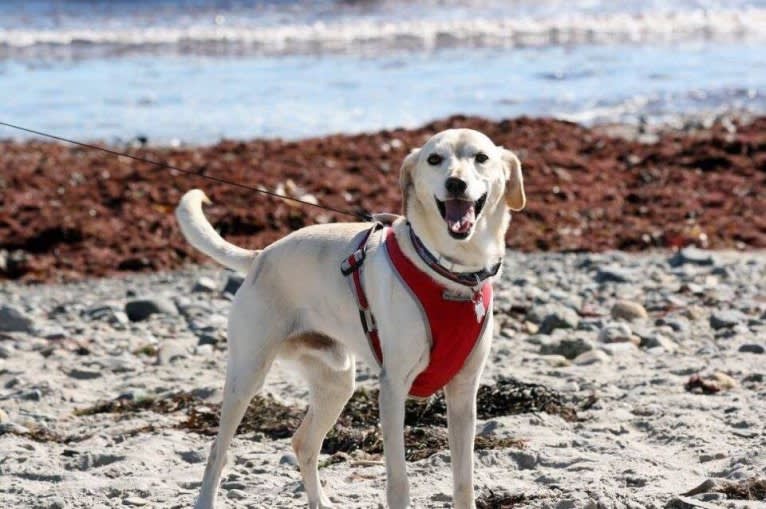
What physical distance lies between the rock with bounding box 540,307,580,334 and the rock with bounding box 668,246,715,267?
187 cm

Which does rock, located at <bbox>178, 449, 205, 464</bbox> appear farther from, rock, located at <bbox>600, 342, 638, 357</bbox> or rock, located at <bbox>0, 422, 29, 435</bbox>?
rock, located at <bbox>600, 342, 638, 357</bbox>

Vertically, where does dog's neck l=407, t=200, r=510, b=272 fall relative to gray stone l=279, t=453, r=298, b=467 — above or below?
above

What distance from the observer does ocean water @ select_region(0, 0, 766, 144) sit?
17.2 meters

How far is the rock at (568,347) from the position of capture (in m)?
7.64

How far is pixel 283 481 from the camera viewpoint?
18.7 ft

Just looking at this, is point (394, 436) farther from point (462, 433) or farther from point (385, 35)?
point (385, 35)

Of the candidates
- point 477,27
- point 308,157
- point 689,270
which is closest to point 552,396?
point 689,270

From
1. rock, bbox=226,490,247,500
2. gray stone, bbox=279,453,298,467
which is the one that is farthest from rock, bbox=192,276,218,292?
rock, bbox=226,490,247,500

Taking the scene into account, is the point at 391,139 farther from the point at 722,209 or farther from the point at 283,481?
the point at 283,481

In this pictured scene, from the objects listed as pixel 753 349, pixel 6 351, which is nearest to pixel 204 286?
pixel 6 351

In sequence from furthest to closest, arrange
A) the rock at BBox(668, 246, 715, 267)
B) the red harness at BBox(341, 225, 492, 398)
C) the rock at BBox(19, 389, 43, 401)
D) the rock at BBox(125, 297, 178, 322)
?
the rock at BBox(668, 246, 715, 267) < the rock at BBox(125, 297, 178, 322) < the rock at BBox(19, 389, 43, 401) < the red harness at BBox(341, 225, 492, 398)

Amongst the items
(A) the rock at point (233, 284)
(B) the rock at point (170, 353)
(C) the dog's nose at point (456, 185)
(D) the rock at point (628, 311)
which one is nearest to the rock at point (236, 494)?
(C) the dog's nose at point (456, 185)

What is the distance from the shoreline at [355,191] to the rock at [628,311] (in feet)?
7.68

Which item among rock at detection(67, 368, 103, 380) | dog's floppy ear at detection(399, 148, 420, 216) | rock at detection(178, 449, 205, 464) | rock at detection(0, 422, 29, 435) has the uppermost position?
dog's floppy ear at detection(399, 148, 420, 216)
